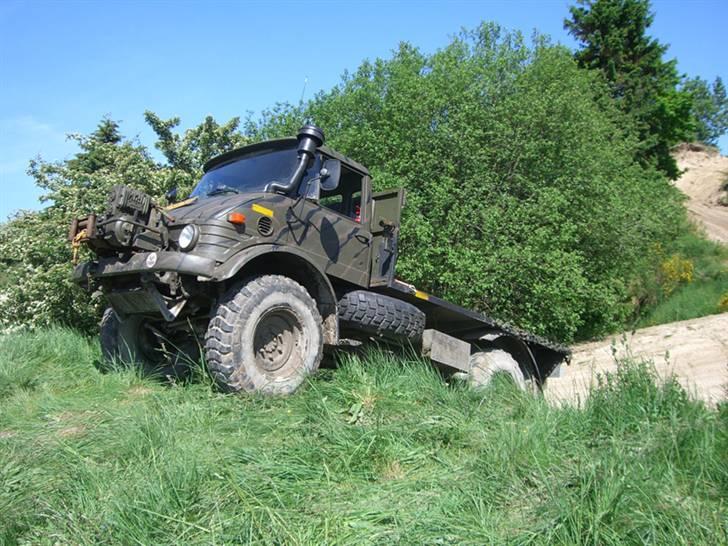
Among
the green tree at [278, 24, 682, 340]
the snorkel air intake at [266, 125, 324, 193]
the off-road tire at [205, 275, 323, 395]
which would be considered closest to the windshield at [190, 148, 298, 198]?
the snorkel air intake at [266, 125, 324, 193]

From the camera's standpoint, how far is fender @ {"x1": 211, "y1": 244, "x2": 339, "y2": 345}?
215 inches

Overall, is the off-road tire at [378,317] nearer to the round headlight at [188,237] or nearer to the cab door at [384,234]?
the cab door at [384,234]

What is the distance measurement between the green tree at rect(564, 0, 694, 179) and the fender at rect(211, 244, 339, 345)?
2485 cm

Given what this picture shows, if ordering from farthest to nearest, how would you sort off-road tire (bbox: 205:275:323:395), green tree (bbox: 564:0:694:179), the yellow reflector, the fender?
1. green tree (bbox: 564:0:694:179)
2. the fender
3. the yellow reflector
4. off-road tire (bbox: 205:275:323:395)

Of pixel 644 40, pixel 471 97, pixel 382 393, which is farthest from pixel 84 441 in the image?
pixel 644 40

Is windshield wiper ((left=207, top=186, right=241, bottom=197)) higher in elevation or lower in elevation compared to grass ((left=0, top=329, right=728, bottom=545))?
higher

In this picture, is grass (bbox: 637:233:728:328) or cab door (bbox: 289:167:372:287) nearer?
cab door (bbox: 289:167:372:287)

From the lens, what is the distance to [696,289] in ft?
74.1

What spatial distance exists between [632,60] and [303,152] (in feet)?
90.2

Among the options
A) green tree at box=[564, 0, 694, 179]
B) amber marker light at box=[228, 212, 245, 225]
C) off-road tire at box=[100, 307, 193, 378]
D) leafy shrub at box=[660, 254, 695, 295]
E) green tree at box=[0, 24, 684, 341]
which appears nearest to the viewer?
amber marker light at box=[228, 212, 245, 225]

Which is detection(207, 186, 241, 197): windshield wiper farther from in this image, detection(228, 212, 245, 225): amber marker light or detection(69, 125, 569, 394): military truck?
detection(228, 212, 245, 225): amber marker light

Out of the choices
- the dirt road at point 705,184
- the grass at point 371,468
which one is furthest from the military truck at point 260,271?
the dirt road at point 705,184

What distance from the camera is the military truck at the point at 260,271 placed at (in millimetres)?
4902

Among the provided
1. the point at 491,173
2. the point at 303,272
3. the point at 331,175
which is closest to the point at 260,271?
the point at 303,272
